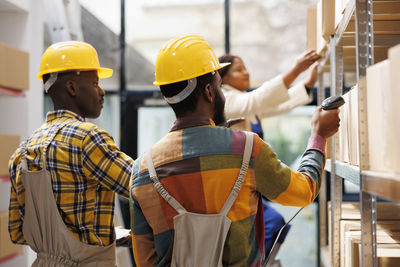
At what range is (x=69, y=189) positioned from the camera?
6.22 ft

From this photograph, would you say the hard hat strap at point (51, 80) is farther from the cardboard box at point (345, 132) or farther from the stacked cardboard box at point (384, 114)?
the stacked cardboard box at point (384, 114)

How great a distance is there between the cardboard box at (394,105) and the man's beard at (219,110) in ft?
2.00

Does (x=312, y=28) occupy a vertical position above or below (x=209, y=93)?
above

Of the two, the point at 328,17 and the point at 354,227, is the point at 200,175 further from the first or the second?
the point at 328,17

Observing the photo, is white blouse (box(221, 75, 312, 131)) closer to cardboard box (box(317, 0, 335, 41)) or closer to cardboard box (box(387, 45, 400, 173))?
cardboard box (box(317, 0, 335, 41))

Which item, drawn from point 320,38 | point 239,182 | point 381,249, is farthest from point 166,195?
point 320,38

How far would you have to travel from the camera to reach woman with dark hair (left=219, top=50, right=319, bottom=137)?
8.48 feet

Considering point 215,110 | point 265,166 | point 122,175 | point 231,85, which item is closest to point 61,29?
point 231,85

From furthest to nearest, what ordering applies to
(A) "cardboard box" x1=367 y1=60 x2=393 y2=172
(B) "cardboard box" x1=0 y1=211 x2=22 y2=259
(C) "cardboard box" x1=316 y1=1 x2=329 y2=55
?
(B) "cardboard box" x1=0 y1=211 x2=22 y2=259
(C) "cardboard box" x1=316 y1=1 x2=329 y2=55
(A) "cardboard box" x1=367 y1=60 x2=393 y2=172

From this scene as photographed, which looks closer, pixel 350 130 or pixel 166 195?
pixel 166 195

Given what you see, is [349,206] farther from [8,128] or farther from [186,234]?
[8,128]

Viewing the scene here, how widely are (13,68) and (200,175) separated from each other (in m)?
2.27

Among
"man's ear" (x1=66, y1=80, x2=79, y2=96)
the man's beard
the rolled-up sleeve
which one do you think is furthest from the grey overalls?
the rolled-up sleeve

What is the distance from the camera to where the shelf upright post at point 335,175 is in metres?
2.02
